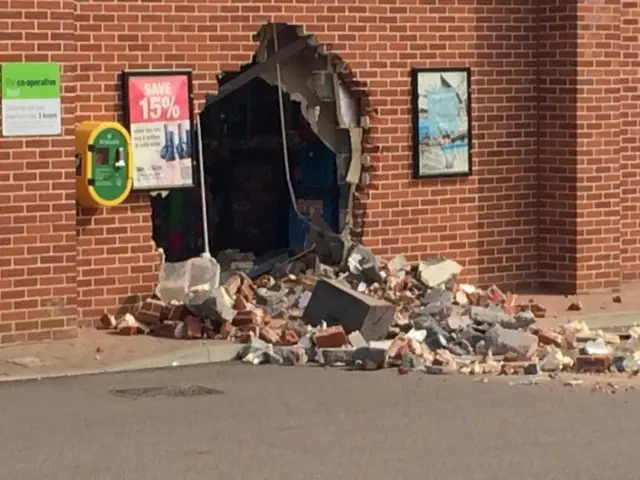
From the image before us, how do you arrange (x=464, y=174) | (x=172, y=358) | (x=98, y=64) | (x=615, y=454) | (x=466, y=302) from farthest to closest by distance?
(x=464, y=174) → (x=466, y=302) → (x=98, y=64) → (x=172, y=358) → (x=615, y=454)

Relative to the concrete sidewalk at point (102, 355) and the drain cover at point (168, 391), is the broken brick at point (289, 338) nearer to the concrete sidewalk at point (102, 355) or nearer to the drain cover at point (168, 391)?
the concrete sidewalk at point (102, 355)

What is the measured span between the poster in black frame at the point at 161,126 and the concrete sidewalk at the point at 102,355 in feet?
5.15

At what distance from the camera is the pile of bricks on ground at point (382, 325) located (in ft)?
40.5

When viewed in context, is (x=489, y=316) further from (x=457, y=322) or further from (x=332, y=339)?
(x=332, y=339)

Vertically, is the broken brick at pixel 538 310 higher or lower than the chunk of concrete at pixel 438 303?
lower

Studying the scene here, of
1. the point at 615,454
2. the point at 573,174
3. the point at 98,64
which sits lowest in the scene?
the point at 615,454

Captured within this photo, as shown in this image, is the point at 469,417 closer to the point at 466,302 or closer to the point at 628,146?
the point at 466,302

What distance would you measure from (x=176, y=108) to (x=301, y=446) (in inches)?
218

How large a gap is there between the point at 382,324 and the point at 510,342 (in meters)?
1.17

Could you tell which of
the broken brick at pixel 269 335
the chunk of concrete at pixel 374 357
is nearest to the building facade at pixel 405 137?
the broken brick at pixel 269 335

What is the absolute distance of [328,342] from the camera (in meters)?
12.7

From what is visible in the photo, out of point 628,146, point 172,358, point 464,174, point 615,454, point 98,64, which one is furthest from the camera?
point 628,146

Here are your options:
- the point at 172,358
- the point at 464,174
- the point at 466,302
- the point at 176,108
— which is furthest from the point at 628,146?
the point at 172,358

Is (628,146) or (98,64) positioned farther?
(628,146)
